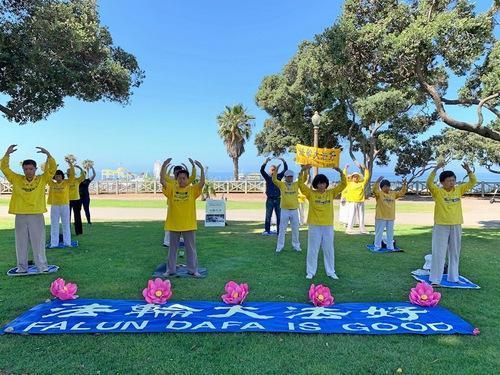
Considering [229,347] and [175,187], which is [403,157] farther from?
[229,347]

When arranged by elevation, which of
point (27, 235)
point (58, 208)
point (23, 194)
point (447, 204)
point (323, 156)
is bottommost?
point (27, 235)

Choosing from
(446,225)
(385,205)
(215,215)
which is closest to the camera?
(446,225)

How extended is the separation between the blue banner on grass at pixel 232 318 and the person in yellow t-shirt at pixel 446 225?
150 centimetres

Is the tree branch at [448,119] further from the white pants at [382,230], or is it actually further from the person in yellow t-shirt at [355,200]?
the white pants at [382,230]

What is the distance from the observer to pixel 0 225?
1369cm

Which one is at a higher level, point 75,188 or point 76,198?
point 75,188

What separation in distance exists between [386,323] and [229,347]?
1843 mm

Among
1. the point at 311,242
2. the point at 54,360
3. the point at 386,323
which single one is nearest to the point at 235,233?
the point at 311,242

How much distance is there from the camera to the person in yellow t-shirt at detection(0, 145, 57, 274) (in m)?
6.78

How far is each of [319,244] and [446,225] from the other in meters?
2.01

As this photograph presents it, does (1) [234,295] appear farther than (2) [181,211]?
No

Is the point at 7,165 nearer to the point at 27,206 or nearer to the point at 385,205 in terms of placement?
the point at 27,206

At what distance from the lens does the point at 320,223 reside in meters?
6.74

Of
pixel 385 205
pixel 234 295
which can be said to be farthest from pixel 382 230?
pixel 234 295
